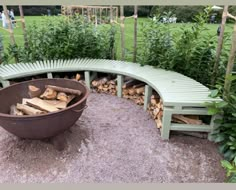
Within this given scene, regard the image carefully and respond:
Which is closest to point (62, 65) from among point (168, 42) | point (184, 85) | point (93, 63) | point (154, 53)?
point (93, 63)

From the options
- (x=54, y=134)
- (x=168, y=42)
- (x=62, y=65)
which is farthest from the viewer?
(x=62, y=65)

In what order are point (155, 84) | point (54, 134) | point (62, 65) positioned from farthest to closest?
point (62, 65) < point (155, 84) < point (54, 134)

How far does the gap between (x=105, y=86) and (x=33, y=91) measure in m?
1.39

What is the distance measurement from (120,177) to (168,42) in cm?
206

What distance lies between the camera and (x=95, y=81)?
3547 millimetres

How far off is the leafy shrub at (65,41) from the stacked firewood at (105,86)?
1.87 ft

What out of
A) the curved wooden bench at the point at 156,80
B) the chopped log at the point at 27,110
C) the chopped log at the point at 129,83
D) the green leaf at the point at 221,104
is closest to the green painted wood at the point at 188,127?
the curved wooden bench at the point at 156,80

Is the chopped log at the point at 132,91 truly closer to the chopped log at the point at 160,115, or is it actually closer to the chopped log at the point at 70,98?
the chopped log at the point at 160,115

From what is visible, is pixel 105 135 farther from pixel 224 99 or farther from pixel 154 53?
pixel 154 53

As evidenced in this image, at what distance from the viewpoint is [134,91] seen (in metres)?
3.22

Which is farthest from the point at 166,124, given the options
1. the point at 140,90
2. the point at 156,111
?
the point at 140,90

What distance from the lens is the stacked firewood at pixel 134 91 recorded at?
10.4 ft

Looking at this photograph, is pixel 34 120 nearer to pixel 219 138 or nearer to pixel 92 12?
pixel 219 138

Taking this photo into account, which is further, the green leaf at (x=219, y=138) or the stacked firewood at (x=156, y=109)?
the stacked firewood at (x=156, y=109)
